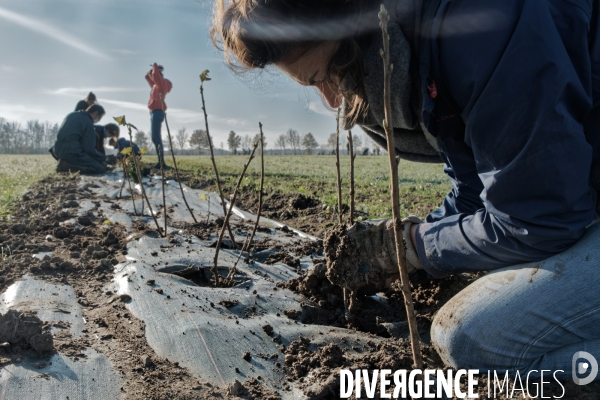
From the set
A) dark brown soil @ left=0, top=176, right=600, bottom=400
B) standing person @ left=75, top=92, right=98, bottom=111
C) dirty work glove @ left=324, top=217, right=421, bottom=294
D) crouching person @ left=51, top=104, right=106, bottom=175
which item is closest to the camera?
dark brown soil @ left=0, top=176, right=600, bottom=400

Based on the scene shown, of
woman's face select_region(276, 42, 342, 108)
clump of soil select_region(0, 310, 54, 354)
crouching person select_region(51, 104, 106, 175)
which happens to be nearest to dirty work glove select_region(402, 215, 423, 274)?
woman's face select_region(276, 42, 342, 108)

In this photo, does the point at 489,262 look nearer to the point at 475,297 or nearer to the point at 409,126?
the point at 475,297

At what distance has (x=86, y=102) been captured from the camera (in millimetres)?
10961

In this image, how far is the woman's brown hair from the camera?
146 cm

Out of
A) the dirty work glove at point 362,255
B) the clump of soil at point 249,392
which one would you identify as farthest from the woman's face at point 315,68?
the clump of soil at point 249,392

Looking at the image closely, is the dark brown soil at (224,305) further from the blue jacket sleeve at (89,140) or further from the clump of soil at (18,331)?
the blue jacket sleeve at (89,140)

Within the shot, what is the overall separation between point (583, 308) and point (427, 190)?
6.56 m

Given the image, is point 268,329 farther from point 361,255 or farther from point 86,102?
point 86,102

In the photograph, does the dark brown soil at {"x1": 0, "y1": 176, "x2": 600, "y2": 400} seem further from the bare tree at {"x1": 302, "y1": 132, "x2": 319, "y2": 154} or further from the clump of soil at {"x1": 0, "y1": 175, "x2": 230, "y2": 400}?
the bare tree at {"x1": 302, "y1": 132, "x2": 319, "y2": 154}

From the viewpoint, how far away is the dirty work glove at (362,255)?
6.10ft

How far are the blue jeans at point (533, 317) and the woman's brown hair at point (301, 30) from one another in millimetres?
851

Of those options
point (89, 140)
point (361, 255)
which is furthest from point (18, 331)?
point (89, 140)

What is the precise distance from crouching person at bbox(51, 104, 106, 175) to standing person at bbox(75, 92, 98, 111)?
61 cm

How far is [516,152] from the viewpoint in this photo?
52.3 inches
